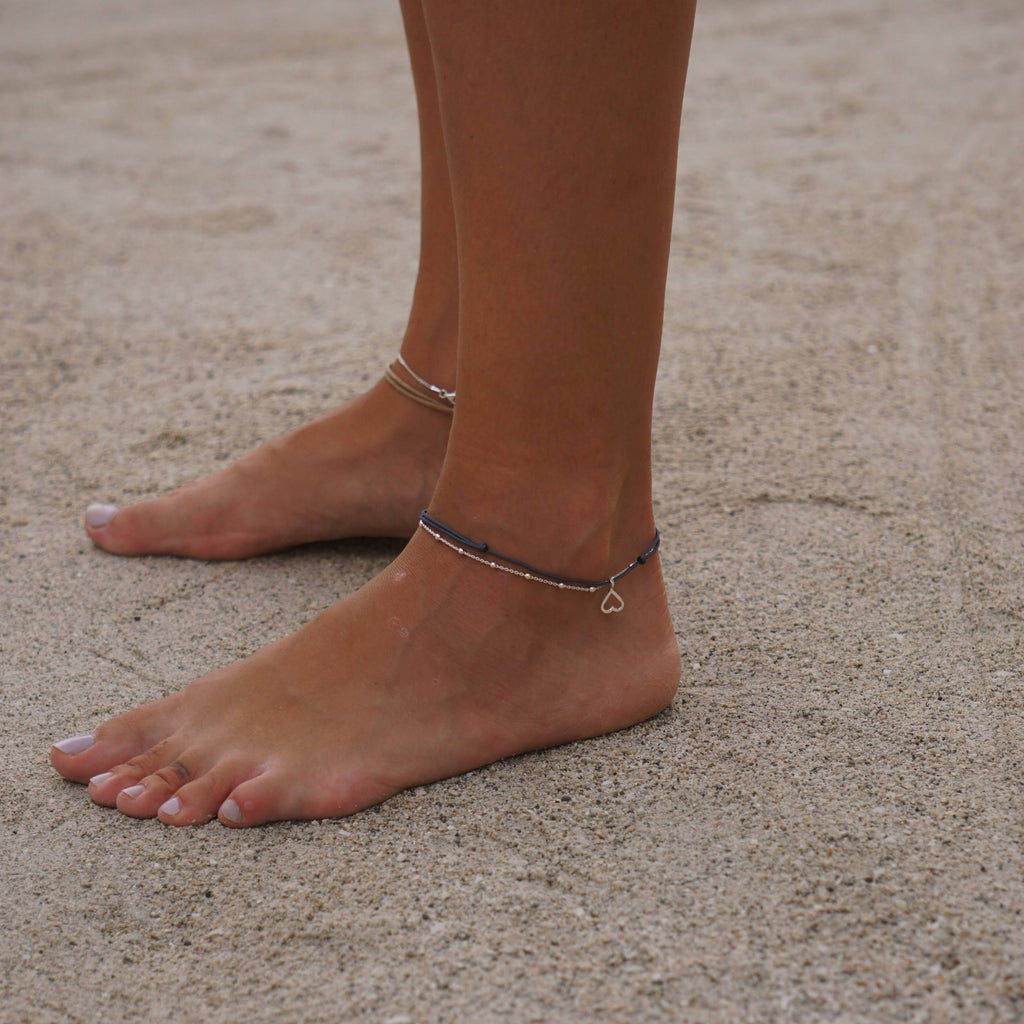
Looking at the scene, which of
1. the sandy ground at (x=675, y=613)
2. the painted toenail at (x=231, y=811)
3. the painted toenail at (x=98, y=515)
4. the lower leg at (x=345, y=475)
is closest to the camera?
the sandy ground at (x=675, y=613)

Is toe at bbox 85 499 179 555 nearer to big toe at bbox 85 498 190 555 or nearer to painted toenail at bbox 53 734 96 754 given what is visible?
big toe at bbox 85 498 190 555

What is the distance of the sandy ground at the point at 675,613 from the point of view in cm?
76

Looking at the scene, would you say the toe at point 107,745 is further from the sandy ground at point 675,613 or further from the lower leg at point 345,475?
the lower leg at point 345,475

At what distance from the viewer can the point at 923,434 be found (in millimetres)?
1534

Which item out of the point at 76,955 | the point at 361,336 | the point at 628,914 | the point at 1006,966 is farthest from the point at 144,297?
the point at 1006,966

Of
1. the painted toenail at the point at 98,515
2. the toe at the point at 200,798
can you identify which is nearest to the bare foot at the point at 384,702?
the toe at the point at 200,798

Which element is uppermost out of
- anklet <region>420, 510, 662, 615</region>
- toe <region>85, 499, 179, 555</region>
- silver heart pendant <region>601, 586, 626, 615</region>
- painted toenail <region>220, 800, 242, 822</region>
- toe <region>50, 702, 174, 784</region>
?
anklet <region>420, 510, 662, 615</region>

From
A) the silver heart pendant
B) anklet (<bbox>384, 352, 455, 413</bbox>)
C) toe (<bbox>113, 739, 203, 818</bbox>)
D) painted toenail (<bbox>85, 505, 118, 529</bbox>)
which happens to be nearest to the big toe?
painted toenail (<bbox>85, 505, 118, 529</bbox>)

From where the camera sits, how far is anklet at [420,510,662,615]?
92cm

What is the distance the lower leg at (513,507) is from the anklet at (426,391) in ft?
0.99

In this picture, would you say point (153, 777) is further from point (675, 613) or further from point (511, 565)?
point (675, 613)

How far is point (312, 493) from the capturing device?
1.26 meters

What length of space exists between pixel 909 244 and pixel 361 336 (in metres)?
1.13

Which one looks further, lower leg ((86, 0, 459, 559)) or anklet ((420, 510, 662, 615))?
lower leg ((86, 0, 459, 559))
